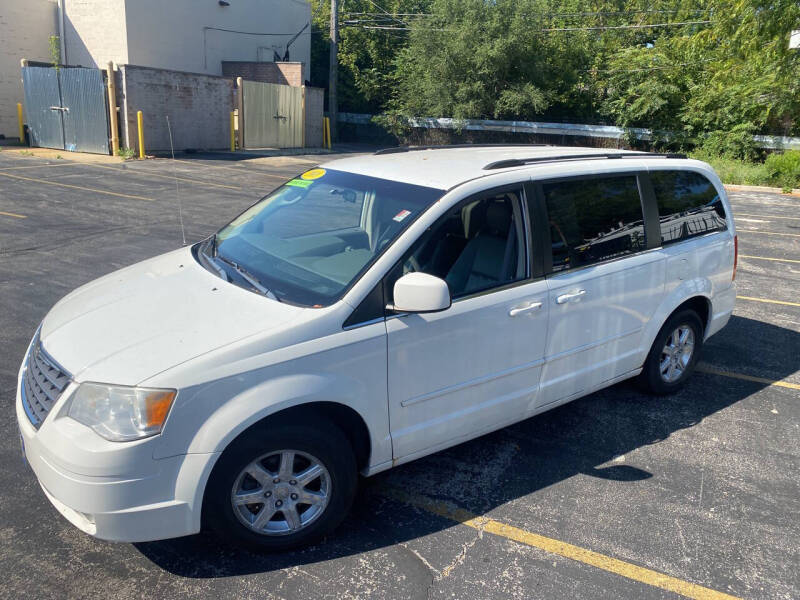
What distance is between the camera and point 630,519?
12.0 feet

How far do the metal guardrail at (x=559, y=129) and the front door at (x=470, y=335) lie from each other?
23.8 m

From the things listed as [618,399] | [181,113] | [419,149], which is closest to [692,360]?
[618,399]

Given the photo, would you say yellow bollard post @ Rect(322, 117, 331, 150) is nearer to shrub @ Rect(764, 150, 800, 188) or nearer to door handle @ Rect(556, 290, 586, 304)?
shrub @ Rect(764, 150, 800, 188)

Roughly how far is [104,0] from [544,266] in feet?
84.6

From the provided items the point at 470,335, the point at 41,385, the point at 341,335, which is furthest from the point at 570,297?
the point at 41,385

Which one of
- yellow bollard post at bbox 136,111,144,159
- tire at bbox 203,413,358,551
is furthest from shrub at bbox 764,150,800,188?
tire at bbox 203,413,358,551

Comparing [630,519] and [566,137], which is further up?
[566,137]

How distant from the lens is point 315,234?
4.04m

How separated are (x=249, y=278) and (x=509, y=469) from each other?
6.51ft

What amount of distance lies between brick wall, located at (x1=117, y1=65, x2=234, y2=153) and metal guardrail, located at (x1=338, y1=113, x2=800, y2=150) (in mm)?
11027

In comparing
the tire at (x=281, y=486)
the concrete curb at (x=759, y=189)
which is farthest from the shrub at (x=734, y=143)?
the tire at (x=281, y=486)

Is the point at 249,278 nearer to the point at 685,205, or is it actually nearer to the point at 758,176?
the point at 685,205

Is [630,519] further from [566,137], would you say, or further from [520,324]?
[566,137]

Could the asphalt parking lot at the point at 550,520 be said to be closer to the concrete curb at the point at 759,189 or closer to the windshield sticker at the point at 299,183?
the windshield sticker at the point at 299,183
